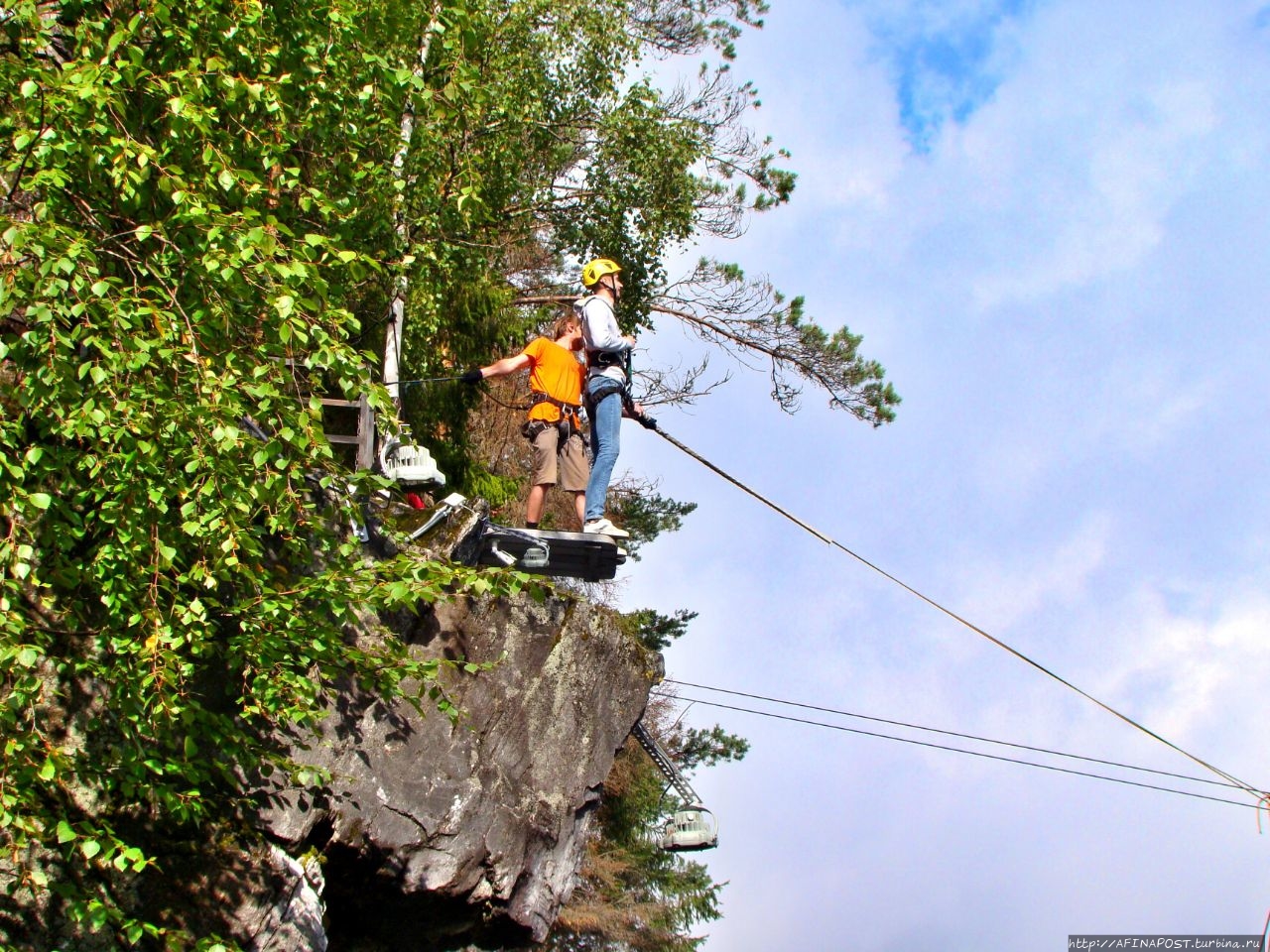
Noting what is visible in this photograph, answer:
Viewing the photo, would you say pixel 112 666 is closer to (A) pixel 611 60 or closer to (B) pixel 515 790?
(B) pixel 515 790

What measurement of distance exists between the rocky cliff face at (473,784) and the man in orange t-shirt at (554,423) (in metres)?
0.80

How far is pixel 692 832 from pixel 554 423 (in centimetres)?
918

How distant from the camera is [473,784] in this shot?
10102 mm

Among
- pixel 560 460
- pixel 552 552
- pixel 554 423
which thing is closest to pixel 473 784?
pixel 552 552

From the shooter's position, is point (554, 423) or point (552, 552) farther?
point (554, 423)

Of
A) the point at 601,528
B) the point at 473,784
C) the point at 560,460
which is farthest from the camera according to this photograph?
the point at 560,460

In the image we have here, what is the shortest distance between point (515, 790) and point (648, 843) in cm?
1119

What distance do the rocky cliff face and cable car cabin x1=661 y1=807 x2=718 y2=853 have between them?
6.54 m

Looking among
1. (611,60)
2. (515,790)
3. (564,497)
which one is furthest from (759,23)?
(515,790)

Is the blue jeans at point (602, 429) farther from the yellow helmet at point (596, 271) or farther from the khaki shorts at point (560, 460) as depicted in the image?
the yellow helmet at point (596, 271)

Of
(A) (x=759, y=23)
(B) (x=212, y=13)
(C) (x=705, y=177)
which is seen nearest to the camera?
(B) (x=212, y=13)

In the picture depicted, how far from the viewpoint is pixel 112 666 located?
22.7ft

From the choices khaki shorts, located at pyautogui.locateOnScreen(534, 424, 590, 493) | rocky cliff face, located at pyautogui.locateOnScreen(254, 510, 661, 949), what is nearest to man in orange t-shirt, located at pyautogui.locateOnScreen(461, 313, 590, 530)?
khaki shorts, located at pyautogui.locateOnScreen(534, 424, 590, 493)

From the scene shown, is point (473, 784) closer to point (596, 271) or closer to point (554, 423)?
point (554, 423)
